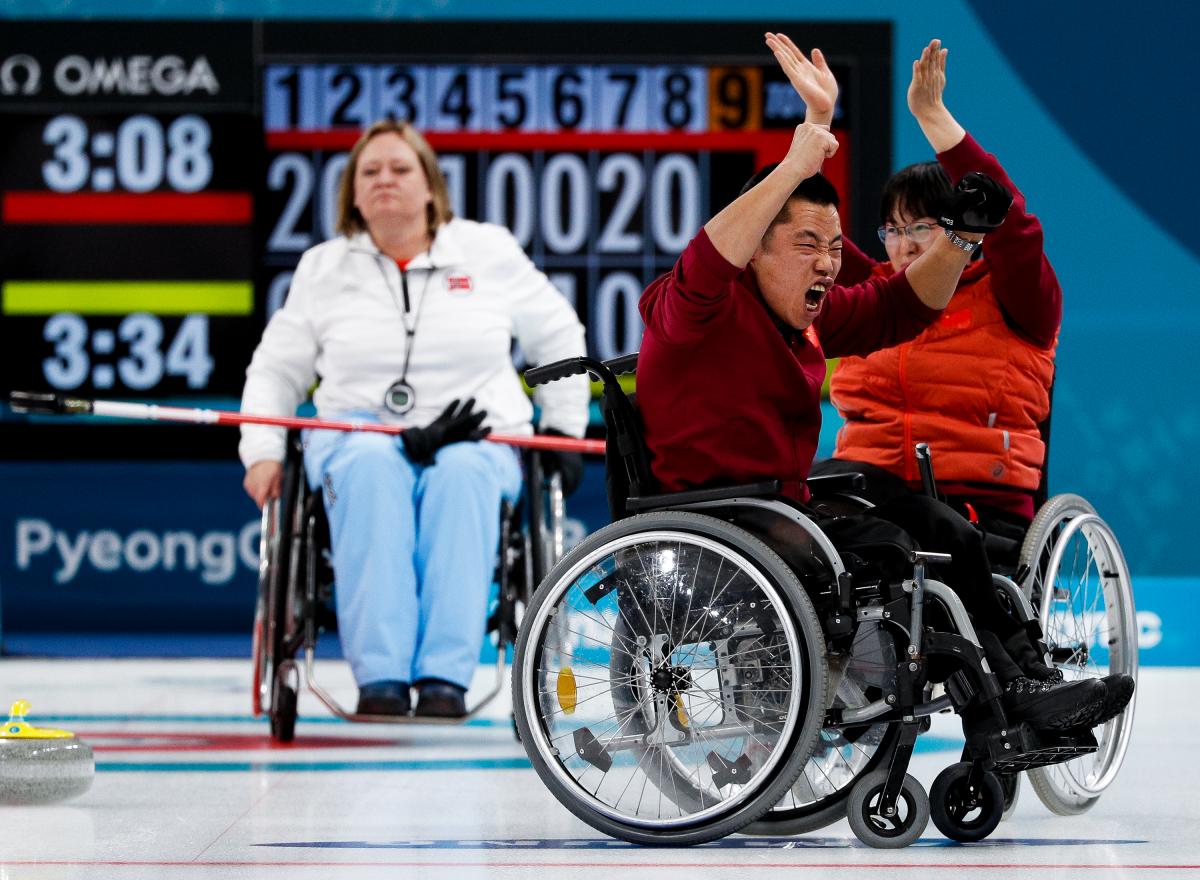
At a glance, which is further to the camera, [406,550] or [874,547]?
[406,550]

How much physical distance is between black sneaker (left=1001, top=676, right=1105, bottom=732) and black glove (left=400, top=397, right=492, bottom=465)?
1572 millimetres

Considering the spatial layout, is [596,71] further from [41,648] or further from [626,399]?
[626,399]

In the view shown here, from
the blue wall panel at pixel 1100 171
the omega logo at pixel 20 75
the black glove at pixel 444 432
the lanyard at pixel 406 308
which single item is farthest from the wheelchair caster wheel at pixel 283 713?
the blue wall panel at pixel 1100 171

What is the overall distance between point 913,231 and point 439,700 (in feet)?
4.21

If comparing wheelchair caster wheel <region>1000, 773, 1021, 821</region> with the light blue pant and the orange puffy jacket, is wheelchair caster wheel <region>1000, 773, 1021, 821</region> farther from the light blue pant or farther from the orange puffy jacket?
the light blue pant

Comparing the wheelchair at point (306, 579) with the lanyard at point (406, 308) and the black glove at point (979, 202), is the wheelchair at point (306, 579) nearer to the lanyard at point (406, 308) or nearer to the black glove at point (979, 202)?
the lanyard at point (406, 308)

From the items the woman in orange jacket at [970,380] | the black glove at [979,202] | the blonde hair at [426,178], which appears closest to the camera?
the black glove at [979,202]

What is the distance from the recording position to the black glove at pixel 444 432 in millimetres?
3709

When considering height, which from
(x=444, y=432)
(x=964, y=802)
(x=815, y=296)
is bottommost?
(x=964, y=802)

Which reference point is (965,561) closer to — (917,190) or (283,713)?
(917,190)

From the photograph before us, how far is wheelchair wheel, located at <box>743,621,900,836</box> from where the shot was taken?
246cm

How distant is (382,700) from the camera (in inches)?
140

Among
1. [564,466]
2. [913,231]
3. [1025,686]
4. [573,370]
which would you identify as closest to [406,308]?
[564,466]

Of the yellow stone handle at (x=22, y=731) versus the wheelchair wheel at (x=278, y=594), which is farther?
the wheelchair wheel at (x=278, y=594)
